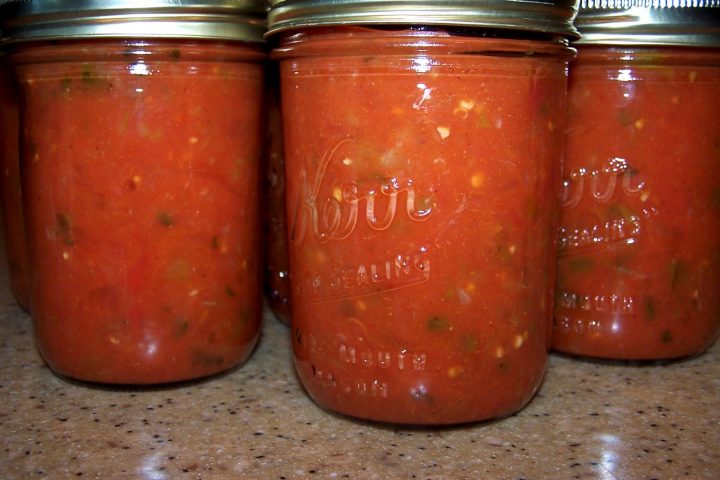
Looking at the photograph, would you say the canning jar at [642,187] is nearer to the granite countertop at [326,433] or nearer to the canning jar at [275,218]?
the granite countertop at [326,433]

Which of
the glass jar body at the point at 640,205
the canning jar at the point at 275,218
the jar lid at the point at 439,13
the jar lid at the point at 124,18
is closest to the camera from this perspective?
the jar lid at the point at 439,13

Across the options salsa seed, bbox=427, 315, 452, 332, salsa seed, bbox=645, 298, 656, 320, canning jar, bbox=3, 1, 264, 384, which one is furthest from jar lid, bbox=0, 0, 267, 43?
salsa seed, bbox=645, 298, 656, 320

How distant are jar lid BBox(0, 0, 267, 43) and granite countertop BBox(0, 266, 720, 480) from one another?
1.31 feet

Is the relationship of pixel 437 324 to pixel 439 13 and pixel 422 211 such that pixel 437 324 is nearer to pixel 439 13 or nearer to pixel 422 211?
pixel 422 211

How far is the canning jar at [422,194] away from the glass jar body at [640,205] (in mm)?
137

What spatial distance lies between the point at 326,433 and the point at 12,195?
644 millimetres

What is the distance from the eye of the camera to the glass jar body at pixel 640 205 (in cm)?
99

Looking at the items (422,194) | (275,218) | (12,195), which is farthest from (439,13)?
(12,195)

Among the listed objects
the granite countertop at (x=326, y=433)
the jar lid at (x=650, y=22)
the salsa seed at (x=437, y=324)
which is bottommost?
the granite countertop at (x=326, y=433)

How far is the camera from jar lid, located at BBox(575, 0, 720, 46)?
3.10 ft

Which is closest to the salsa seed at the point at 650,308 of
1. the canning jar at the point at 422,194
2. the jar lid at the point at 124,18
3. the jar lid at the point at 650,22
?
the canning jar at the point at 422,194

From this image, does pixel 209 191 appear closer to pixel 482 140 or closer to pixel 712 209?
pixel 482 140

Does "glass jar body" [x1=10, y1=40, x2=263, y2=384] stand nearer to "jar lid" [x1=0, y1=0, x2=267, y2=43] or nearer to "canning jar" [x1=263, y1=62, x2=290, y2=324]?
"jar lid" [x1=0, y1=0, x2=267, y2=43]

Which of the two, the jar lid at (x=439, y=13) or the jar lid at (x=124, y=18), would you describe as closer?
→ the jar lid at (x=439, y=13)
